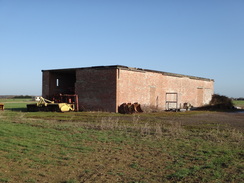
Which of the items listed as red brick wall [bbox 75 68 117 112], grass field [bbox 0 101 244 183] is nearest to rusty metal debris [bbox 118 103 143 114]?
red brick wall [bbox 75 68 117 112]

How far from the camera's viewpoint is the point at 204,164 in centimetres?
714

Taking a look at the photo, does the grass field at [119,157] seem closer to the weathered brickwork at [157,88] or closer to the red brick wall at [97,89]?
the red brick wall at [97,89]

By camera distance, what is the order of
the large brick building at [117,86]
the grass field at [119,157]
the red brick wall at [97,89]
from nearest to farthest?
the grass field at [119,157] → the red brick wall at [97,89] → the large brick building at [117,86]

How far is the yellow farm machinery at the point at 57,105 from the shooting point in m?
25.9

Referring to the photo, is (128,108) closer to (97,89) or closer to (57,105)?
(97,89)

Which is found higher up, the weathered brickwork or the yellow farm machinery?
the weathered brickwork

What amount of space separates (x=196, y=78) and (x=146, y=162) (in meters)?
33.2

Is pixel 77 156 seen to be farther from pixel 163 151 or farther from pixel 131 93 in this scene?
pixel 131 93

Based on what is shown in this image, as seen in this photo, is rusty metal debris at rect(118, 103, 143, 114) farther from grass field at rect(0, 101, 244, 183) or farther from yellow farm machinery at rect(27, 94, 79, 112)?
grass field at rect(0, 101, 244, 183)

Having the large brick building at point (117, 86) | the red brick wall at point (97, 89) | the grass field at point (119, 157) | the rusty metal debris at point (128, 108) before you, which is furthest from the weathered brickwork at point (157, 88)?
the grass field at point (119, 157)

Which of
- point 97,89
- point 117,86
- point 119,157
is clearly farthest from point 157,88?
point 119,157

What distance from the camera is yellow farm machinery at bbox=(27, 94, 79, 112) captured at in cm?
2588

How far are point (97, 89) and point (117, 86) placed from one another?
→ 7.76 ft

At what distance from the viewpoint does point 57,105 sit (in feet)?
84.4
